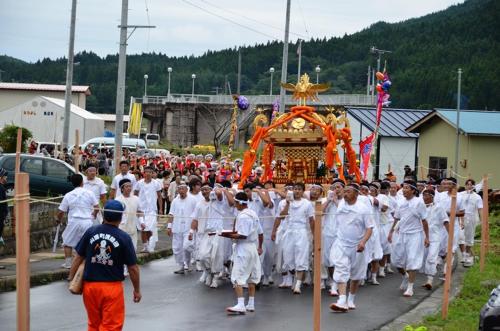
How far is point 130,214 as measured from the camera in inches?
679

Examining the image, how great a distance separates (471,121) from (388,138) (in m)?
3.72

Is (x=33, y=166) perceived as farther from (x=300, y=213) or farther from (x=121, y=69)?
(x=300, y=213)

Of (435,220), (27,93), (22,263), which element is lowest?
(22,263)

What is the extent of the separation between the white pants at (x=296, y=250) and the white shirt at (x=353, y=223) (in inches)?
67.7

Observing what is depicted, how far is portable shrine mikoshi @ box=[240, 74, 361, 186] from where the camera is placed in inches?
880

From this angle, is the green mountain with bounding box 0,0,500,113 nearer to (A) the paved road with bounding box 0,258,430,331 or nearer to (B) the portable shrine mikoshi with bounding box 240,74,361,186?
(B) the portable shrine mikoshi with bounding box 240,74,361,186

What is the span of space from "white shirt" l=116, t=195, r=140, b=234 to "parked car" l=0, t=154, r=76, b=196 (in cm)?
705

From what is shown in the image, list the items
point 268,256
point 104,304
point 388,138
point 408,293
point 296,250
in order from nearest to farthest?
point 104,304 → point 408,293 → point 296,250 → point 268,256 → point 388,138

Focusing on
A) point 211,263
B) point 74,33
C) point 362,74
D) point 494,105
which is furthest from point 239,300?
point 362,74

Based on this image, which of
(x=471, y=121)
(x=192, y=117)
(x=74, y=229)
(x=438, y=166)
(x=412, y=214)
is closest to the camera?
(x=74, y=229)

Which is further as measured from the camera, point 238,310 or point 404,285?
point 404,285

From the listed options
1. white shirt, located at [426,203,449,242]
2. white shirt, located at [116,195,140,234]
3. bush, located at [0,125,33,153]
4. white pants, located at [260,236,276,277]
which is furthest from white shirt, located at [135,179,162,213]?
bush, located at [0,125,33,153]

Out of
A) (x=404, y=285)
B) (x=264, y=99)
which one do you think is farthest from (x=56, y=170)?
(x=264, y=99)

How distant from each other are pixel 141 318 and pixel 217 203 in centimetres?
412
